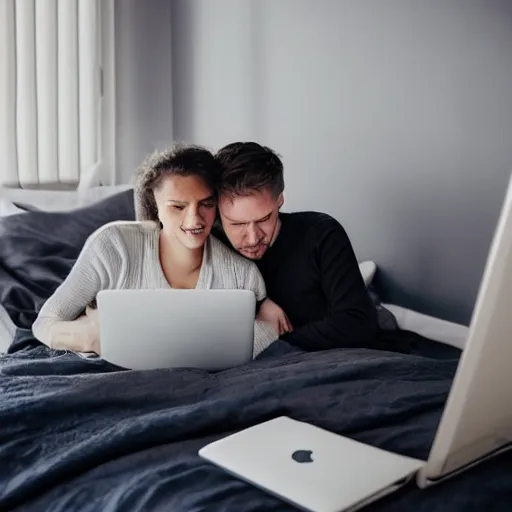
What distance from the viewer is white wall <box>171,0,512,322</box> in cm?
165

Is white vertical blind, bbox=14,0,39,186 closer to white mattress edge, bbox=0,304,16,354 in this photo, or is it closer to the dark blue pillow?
the dark blue pillow

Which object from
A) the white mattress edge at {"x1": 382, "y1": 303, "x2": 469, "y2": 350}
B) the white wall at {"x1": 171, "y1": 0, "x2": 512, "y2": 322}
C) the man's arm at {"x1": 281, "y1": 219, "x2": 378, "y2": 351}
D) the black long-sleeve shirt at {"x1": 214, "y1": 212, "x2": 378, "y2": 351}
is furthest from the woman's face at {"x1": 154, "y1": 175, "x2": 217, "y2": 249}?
the white mattress edge at {"x1": 382, "y1": 303, "x2": 469, "y2": 350}

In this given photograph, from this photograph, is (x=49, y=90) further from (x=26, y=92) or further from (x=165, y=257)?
(x=165, y=257)

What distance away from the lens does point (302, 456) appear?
964mm

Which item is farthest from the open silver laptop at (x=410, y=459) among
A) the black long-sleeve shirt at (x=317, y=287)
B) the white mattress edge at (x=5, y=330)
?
the white mattress edge at (x=5, y=330)

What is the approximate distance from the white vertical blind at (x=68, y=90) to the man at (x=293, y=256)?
1.04 metres

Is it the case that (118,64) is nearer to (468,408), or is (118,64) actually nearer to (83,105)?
(83,105)

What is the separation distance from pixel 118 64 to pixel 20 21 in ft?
0.98

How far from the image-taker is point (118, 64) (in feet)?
8.00

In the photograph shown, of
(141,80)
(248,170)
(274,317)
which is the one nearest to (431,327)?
(274,317)

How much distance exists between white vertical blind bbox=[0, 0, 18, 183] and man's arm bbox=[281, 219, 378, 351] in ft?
3.77

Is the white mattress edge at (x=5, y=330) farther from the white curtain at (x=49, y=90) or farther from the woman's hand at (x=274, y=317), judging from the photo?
the white curtain at (x=49, y=90)

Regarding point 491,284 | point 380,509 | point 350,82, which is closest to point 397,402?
point 380,509

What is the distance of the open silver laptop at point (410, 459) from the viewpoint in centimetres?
70
